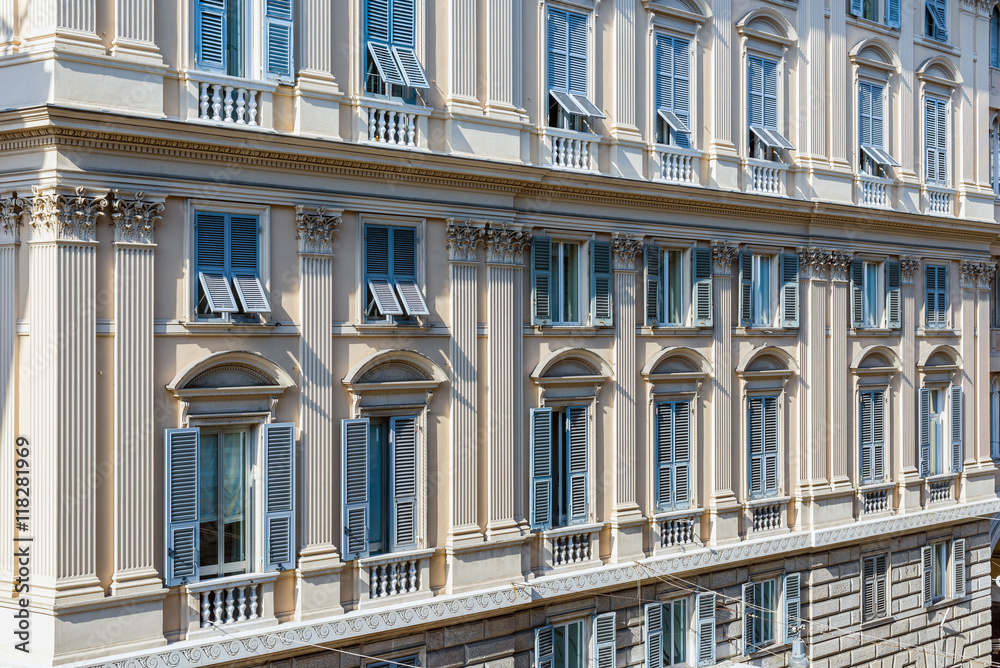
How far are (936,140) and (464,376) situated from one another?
17056 millimetres

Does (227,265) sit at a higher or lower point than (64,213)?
lower

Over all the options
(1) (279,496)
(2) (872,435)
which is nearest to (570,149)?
(1) (279,496)

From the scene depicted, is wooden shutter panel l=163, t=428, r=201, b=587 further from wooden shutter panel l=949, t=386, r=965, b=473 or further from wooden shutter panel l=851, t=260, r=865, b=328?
wooden shutter panel l=949, t=386, r=965, b=473

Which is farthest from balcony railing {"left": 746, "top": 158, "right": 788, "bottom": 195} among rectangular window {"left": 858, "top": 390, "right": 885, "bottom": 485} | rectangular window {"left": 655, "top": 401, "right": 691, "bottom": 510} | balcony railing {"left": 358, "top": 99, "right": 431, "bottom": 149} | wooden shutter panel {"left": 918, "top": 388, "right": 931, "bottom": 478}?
balcony railing {"left": 358, "top": 99, "right": 431, "bottom": 149}

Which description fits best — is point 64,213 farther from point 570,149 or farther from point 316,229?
point 570,149

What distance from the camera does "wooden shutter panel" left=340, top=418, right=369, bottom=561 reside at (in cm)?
1830

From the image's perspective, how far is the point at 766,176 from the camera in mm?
25453

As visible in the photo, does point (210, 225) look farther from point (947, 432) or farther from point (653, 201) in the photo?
point (947, 432)

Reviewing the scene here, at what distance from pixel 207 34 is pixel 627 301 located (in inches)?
375

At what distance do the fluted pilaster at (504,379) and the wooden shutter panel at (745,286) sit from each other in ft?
20.7

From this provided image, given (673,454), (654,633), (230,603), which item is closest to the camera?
(230,603)

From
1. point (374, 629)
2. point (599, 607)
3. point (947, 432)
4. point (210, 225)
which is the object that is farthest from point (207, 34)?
point (947, 432)

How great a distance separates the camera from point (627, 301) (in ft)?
74.1

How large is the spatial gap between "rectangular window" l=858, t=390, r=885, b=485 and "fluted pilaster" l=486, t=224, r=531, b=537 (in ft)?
36.1
